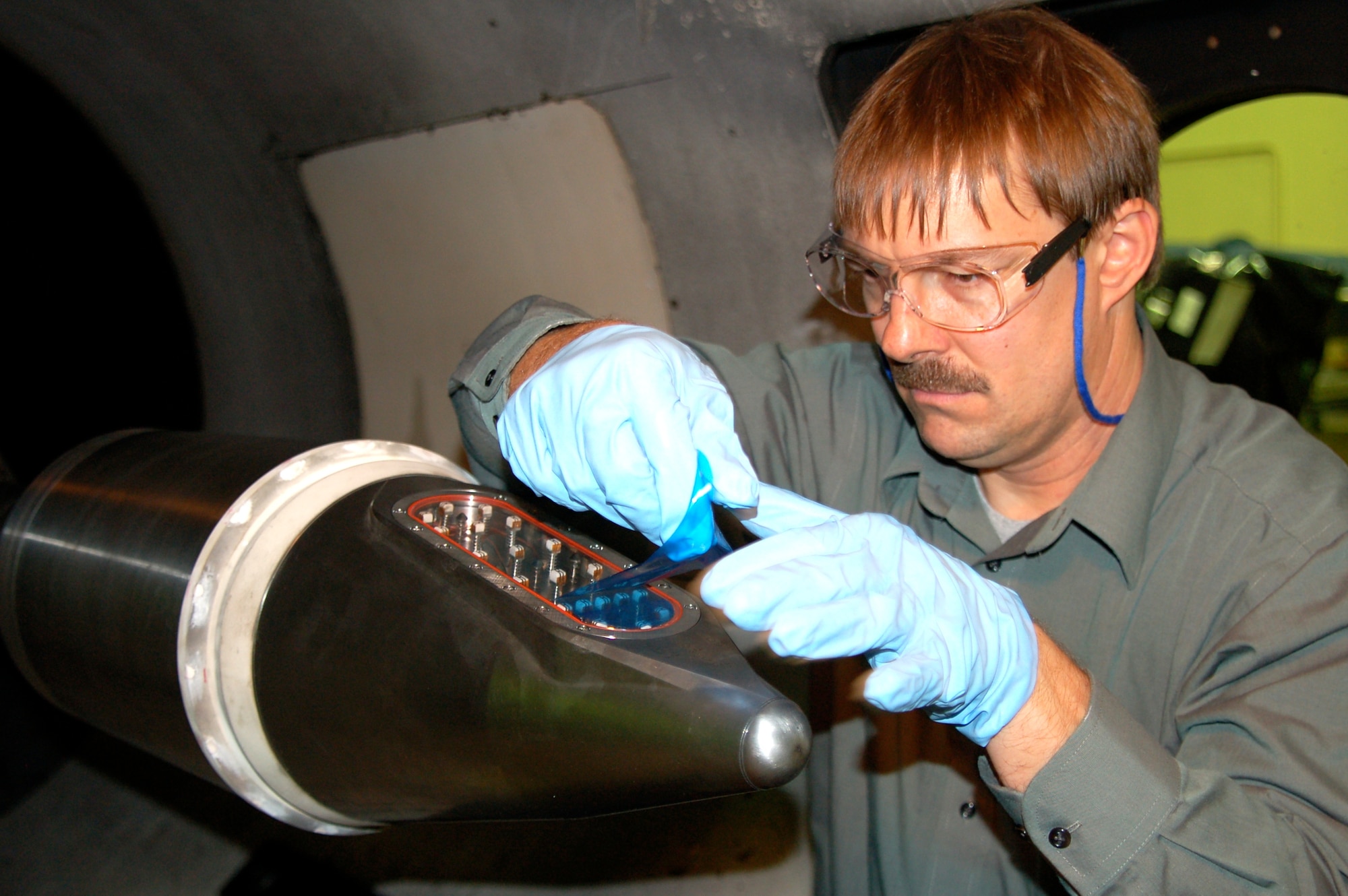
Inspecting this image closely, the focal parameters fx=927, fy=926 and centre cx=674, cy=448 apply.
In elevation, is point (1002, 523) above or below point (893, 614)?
below

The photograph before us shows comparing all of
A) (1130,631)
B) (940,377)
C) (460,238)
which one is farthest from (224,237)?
(1130,631)

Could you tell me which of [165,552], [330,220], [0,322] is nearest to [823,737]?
[165,552]

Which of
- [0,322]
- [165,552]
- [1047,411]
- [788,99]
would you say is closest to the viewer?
[165,552]

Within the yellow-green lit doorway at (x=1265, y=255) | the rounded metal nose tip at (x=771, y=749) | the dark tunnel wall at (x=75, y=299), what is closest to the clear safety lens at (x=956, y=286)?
the rounded metal nose tip at (x=771, y=749)

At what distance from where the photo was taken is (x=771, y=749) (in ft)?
2.03

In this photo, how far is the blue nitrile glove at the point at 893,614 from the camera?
0.70m

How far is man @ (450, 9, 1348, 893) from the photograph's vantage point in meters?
0.79

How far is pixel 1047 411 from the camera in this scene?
108 cm

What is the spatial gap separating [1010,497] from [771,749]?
731 millimetres

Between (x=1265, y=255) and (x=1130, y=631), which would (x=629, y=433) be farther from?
(x=1265, y=255)

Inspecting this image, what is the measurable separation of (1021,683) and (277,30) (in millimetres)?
1478

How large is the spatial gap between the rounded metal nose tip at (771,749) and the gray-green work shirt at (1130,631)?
31 cm

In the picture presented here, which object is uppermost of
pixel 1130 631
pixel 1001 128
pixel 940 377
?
pixel 1001 128

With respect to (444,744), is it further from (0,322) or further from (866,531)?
(0,322)
